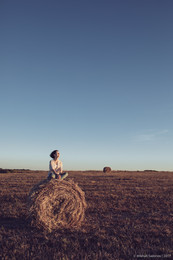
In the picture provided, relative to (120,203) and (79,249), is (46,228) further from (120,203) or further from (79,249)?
(120,203)

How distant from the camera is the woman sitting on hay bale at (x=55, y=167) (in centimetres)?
828

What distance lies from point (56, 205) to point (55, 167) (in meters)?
1.61

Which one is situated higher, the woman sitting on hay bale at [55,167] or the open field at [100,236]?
the woman sitting on hay bale at [55,167]

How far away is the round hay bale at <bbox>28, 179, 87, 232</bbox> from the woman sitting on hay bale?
73cm

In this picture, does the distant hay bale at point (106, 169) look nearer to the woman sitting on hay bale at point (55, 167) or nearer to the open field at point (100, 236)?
the open field at point (100, 236)

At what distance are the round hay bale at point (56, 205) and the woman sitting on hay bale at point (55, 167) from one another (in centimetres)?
73

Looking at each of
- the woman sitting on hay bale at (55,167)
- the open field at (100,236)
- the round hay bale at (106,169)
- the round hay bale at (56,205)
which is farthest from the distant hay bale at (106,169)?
the round hay bale at (56,205)

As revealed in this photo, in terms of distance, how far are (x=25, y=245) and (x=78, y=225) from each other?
2186 millimetres

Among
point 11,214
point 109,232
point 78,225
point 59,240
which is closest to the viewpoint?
point 59,240

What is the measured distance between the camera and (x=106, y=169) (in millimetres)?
36094

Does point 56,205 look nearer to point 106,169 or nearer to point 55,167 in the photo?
point 55,167

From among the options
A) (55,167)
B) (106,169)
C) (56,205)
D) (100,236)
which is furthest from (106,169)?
(100,236)

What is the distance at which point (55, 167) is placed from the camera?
8.62 m

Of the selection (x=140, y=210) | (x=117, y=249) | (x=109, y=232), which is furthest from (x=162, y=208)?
(x=117, y=249)
